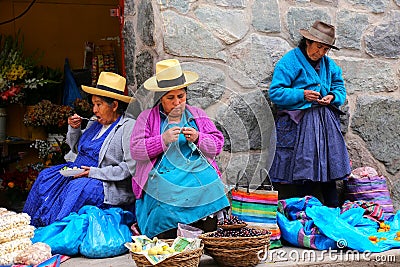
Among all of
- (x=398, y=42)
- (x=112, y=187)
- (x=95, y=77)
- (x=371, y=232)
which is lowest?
(x=371, y=232)

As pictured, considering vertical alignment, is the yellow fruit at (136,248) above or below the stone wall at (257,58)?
below

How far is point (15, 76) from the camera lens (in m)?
5.91

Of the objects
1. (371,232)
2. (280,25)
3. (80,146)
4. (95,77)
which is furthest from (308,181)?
(95,77)

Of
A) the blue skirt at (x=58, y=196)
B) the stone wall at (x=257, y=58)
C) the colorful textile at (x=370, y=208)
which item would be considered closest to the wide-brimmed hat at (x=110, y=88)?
the stone wall at (x=257, y=58)

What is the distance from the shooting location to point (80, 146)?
4484mm

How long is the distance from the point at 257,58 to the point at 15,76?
7.98 ft

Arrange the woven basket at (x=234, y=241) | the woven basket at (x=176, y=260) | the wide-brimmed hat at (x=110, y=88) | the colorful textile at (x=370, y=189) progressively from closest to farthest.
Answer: the woven basket at (x=176, y=260) < the woven basket at (x=234, y=241) < the wide-brimmed hat at (x=110, y=88) < the colorful textile at (x=370, y=189)

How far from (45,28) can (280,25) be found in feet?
9.66

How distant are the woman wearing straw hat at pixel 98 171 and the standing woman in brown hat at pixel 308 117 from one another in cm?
106

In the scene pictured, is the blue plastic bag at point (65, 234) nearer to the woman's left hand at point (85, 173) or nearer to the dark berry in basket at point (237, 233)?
the woman's left hand at point (85, 173)

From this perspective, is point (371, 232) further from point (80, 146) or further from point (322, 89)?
point (80, 146)

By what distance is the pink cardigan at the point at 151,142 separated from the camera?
12.8ft

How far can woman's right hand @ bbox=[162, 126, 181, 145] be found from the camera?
3789 mm

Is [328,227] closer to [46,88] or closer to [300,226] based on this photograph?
[300,226]
